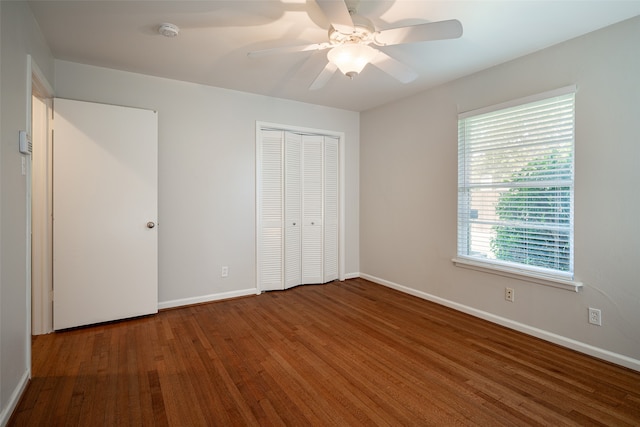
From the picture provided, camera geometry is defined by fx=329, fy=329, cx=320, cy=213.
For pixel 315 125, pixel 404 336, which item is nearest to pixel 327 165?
pixel 315 125

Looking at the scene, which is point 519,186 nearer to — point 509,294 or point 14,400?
point 509,294

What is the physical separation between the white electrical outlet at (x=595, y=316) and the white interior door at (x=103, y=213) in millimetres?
3787

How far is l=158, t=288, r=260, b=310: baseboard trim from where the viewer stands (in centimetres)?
351

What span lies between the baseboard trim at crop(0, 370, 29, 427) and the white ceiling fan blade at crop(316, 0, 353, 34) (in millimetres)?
2612

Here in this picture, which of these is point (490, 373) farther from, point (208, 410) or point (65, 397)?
point (65, 397)

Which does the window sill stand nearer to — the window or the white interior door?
the window

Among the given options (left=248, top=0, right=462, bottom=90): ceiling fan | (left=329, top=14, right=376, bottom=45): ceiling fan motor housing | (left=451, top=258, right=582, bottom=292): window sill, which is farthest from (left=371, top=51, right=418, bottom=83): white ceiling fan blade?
(left=451, top=258, right=582, bottom=292): window sill

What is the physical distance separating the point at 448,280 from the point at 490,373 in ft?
4.63

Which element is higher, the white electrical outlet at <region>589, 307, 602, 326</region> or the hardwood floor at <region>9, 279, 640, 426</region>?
the white electrical outlet at <region>589, 307, 602, 326</region>

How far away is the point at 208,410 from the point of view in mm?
1846

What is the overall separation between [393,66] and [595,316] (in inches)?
Answer: 94.0

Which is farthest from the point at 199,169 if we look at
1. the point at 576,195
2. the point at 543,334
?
the point at 543,334

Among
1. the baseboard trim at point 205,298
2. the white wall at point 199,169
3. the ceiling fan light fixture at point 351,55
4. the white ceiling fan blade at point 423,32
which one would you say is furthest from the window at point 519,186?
the baseboard trim at point 205,298

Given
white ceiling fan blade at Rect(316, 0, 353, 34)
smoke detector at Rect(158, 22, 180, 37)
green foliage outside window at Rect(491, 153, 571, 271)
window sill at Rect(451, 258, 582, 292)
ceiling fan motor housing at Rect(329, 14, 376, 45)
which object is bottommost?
window sill at Rect(451, 258, 582, 292)
